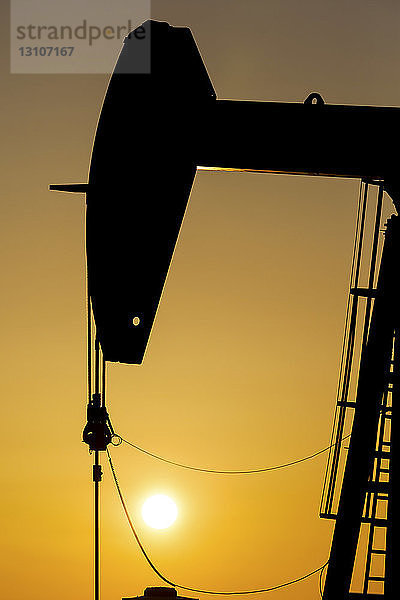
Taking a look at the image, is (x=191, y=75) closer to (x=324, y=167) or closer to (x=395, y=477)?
(x=324, y=167)

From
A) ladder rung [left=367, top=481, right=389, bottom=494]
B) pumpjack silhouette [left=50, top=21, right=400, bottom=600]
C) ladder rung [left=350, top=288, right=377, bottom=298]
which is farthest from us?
ladder rung [left=350, top=288, right=377, bottom=298]

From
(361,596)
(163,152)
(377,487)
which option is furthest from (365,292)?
(163,152)

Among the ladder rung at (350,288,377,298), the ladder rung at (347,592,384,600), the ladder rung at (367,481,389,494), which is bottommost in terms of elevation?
the ladder rung at (347,592,384,600)

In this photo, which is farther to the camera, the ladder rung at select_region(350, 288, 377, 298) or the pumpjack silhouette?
the ladder rung at select_region(350, 288, 377, 298)

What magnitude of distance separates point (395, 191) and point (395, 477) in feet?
5.36

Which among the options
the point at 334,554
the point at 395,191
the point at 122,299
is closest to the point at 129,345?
the point at 122,299

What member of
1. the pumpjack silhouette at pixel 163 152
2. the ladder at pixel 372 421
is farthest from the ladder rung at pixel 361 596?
the pumpjack silhouette at pixel 163 152

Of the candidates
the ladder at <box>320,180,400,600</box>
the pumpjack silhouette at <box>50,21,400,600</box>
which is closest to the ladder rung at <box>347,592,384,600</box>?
the ladder at <box>320,180,400,600</box>

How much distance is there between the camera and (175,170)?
193 inches

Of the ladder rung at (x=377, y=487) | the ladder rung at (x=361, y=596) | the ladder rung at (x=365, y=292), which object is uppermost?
the ladder rung at (x=365, y=292)

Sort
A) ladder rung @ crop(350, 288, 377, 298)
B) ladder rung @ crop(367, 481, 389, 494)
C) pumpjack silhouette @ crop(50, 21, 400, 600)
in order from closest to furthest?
pumpjack silhouette @ crop(50, 21, 400, 600), ladder rung @ crop(367, 481, 389, 494), ladder rung @ crop(350, 288, 377, 298)

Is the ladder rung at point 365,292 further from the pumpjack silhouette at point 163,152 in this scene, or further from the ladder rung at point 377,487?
the pumpjack silhouette at point 163,152

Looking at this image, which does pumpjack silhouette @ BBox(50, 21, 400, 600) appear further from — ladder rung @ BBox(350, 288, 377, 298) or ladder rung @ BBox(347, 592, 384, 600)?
ladder rung @ BBox(347, 592, 384, 600)

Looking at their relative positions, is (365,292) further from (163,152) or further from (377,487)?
(163,152)
